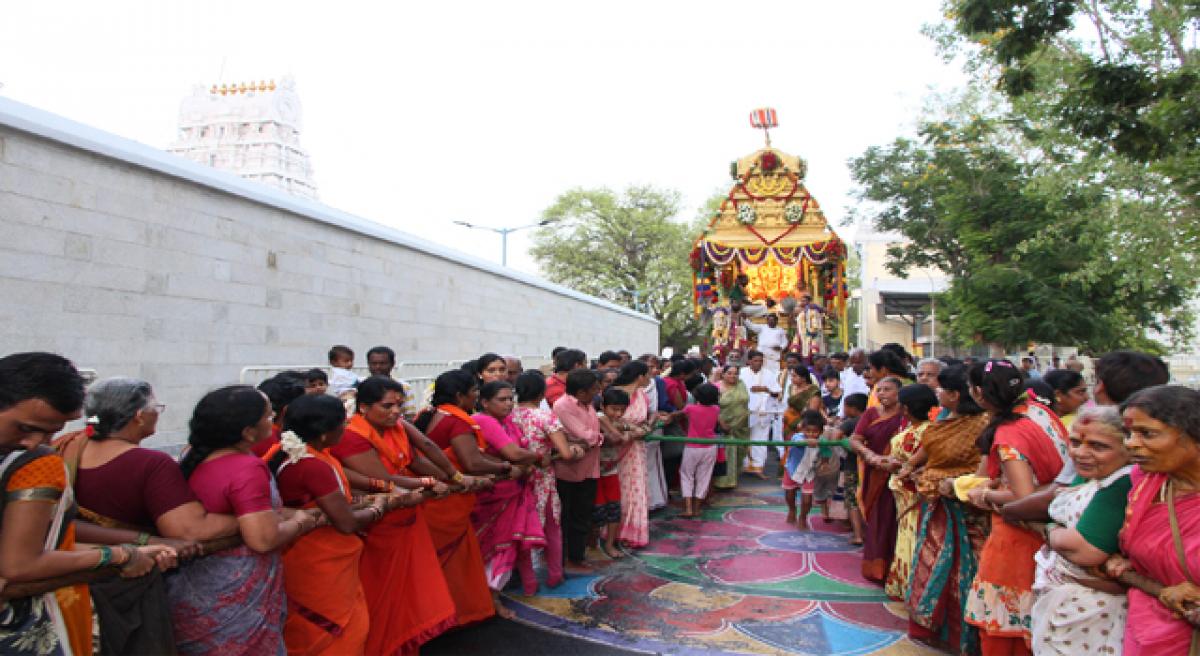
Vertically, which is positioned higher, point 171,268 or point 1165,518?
point 171,268

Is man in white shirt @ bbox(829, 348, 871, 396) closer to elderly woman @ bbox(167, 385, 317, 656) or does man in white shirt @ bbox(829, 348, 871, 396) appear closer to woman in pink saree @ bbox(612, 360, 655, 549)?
woman in pink saree @ bbox(612, 360, 655, 549)

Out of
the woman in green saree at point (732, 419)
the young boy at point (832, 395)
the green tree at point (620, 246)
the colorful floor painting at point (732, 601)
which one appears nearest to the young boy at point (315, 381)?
the colorful floor painting at point (732, 601)

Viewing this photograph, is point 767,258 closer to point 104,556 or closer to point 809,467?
point 809,467

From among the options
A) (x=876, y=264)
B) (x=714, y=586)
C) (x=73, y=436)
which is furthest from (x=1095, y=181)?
(x=876, y=264)

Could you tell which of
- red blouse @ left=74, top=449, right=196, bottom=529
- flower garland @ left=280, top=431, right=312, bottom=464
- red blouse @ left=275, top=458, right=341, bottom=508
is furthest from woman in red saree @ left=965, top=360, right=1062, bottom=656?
red blouse @ left=74, top=449, right=196, bottom=529

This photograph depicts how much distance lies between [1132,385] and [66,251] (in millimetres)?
7326

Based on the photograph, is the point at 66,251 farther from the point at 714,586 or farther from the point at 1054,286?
the point at 1054,286

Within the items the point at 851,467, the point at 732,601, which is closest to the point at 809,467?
the point at 851,467

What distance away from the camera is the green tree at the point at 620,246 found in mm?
41781

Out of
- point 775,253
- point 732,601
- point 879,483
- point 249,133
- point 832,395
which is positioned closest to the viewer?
point 732,601

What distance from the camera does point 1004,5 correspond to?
325 inches

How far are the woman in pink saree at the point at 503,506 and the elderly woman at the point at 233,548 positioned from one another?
2018 mm

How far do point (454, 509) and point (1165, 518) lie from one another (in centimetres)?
337

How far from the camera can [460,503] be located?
179 inches
